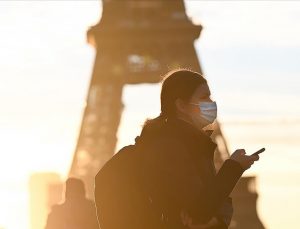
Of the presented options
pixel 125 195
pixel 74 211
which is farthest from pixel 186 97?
pixel 74 211

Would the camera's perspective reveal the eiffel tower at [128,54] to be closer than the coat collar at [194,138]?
No

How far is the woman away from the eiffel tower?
36.2m

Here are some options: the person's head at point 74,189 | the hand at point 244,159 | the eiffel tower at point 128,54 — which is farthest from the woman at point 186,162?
the eiffel tower at point 128,54

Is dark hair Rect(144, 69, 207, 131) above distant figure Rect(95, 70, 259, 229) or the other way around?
above

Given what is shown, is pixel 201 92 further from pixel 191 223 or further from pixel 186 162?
pixel 191 223

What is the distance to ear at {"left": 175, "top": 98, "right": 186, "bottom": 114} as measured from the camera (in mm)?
5566

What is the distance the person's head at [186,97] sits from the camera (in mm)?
5551

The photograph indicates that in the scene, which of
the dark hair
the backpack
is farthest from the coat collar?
the backpack

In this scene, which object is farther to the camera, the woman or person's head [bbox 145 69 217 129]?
person's head [bbox 145 69 217 129]

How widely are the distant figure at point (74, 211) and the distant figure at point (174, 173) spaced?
5943 mm

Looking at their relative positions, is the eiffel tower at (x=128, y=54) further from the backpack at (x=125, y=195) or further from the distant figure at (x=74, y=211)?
the backpack at (x=125, y=195)

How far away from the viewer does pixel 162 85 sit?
566 cm

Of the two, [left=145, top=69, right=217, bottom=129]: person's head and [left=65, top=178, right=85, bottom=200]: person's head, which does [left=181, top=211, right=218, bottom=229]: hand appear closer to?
[left=145, top=69, right=217, bottom=129]: person's head

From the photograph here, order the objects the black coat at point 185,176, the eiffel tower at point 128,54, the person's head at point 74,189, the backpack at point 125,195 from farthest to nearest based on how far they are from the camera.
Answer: the eiffel tower at point 128,54
the person's head at point 74,189
the backpack at point 125,195
the black coat at point 185,176
